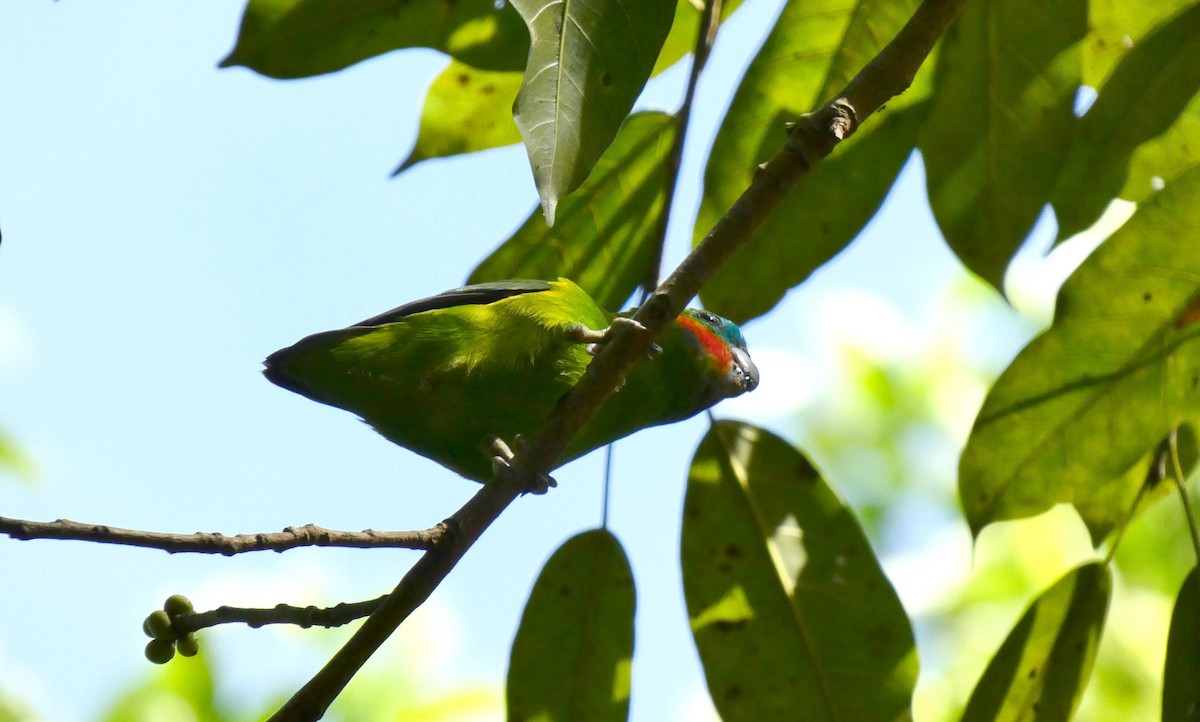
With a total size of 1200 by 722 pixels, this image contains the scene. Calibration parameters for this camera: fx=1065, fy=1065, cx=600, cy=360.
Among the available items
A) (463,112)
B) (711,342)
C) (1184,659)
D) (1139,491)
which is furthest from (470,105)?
(1184,659)

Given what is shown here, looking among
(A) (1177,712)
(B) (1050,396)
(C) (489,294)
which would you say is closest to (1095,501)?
(B) (1050,396)

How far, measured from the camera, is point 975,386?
9523 millimetres

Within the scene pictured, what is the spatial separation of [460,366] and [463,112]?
794 millimetres

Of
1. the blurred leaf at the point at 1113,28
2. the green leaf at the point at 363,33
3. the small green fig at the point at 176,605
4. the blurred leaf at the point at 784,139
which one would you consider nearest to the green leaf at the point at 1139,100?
the blurred leaf at the point at 1113,28

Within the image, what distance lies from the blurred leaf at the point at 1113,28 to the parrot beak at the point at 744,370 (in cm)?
118

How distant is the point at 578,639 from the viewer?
99.8 inches

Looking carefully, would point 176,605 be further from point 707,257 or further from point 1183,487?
point 1183,487

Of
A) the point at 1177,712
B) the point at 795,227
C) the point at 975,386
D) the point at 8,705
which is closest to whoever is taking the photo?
the point at 1177,712

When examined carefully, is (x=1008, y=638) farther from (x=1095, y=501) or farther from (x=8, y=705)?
(x=8, y=705)

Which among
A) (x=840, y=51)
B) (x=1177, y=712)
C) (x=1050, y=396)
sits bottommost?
(x=1177, y=712)

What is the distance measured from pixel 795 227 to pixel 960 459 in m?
0.68

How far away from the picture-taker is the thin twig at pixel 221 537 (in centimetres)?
141

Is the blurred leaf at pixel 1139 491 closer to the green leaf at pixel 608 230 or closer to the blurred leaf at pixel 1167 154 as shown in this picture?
the blurred leaf at pixel 1167 154

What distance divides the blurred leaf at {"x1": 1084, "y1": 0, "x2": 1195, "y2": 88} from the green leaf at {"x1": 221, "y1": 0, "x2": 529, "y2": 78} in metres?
1.44
